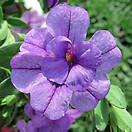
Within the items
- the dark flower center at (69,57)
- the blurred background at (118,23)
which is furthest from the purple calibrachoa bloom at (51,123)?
the blurred background at (118,23)

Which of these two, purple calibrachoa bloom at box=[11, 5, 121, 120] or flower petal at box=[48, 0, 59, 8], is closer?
purple calibrachoa bloom at box=[11, 5, 121, 120]

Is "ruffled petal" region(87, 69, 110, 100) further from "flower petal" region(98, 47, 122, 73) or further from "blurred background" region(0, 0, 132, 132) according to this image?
"blurred background" region(0, 0, 132, 132)

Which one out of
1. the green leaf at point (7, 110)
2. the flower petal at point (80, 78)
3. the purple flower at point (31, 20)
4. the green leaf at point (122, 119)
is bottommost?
the green leaf at point (7, 110)

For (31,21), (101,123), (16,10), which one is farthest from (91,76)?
(16,10)

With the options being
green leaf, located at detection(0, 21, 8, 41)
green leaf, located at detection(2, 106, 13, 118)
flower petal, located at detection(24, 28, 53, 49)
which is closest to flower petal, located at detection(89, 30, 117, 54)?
flower petal, located at detection(24, 28, 53, 49)

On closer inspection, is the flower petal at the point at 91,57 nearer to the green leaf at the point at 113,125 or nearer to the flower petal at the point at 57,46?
the flower petal at the point at 57,46

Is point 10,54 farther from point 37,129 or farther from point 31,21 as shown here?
point 31,21

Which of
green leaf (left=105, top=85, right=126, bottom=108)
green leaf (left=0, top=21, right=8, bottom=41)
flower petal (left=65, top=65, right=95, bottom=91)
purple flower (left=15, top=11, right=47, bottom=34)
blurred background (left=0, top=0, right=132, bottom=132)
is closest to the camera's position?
flower petal (left=65, top=65, right=95, bottom=91)
